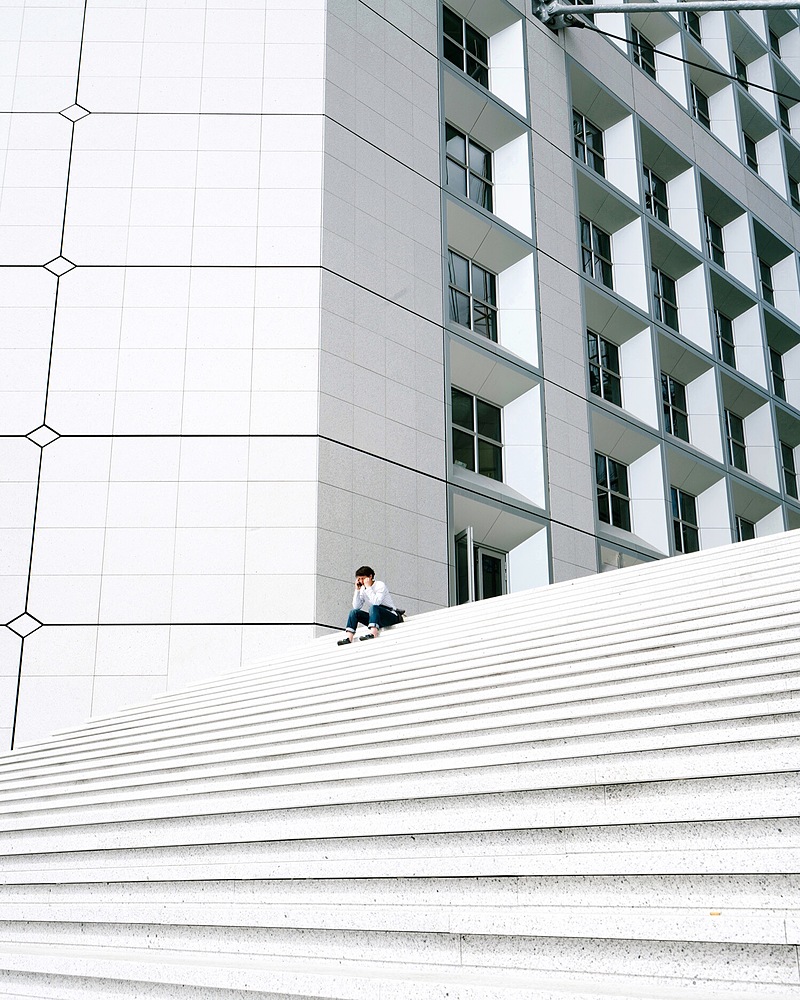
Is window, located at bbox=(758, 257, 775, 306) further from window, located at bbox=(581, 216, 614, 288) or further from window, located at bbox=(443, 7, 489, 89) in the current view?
window, located at bbox=(443, 7, 489, 89)

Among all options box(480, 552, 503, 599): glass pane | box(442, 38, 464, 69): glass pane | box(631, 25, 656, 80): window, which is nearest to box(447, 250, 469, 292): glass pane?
box(442, 38, 464, 69): glass pane

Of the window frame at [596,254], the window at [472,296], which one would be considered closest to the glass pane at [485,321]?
the window at [472,296]

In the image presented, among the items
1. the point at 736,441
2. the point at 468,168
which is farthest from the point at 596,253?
the point at 736,441

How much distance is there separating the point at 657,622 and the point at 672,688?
1938 mm

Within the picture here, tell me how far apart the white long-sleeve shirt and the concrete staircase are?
3.00m

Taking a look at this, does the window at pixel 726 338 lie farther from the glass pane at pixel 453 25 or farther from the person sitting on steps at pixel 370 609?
the person sitting on steps at pixel 370 609

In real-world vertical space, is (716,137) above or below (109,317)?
above

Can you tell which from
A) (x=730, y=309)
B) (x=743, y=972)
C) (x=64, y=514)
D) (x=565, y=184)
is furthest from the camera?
(x=730, y=309)

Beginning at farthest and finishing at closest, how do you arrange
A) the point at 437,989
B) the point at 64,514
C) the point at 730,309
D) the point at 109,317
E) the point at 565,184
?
1. the point at 730,309
2. the point at 565,184
3. the point at 109,317
4. the point at 64,514
5. the point at 437,989

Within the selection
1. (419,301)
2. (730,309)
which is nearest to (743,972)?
(419,301)

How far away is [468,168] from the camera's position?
65.3 ft

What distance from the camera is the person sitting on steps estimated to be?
10.8m

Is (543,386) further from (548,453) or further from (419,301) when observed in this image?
(419,301)

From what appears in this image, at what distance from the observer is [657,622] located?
23.9 ft
